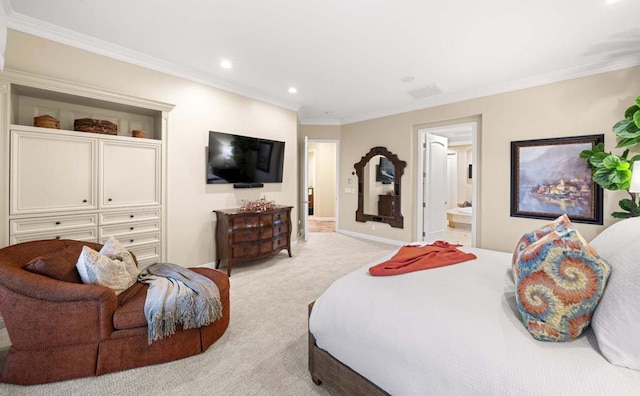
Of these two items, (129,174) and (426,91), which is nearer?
(129,174)

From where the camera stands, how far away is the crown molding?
8.19 ft

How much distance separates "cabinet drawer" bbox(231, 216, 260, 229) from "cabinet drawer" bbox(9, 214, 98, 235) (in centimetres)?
147

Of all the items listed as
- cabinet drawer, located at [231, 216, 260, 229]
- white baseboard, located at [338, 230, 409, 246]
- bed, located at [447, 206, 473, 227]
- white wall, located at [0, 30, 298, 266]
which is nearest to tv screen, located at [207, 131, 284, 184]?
white wall, located at [0, 30, 298, 266]

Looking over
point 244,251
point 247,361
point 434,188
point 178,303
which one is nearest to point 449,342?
point 247,361

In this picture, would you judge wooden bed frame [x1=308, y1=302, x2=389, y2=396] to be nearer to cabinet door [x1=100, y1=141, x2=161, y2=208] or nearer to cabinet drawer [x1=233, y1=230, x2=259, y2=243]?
cabinet drawer [x1=233, y1=230, x2=259, y2=243]

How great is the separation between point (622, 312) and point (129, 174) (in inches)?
154

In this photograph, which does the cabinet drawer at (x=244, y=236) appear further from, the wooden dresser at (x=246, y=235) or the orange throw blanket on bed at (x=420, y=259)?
the orange throw blanket on bed at (x=420, y=259)

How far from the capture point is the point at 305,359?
6.40ft

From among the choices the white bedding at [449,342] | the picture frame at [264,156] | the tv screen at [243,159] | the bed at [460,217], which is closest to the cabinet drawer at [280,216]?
the tv screen at [243,159]

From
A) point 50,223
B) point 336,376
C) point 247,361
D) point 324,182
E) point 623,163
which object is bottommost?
point 247,361

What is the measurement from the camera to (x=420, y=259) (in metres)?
2.03

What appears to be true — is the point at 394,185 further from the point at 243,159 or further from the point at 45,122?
the point at 45,122

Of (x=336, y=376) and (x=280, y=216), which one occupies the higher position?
(x=280, y=216)

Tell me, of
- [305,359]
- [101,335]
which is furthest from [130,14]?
[305,359]
